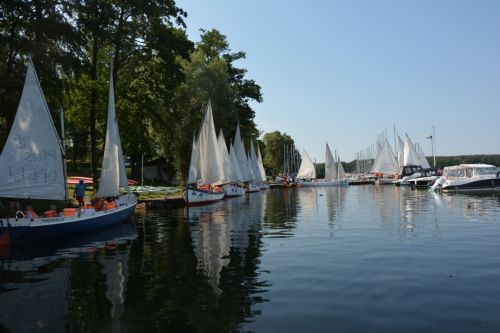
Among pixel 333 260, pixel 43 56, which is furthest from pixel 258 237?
pixel 43 56

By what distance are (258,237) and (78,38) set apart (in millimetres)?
19926

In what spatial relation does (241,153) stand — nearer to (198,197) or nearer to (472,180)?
(198,197)

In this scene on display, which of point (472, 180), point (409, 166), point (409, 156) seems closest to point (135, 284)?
point (472, 180)

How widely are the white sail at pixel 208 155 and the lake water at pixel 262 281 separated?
24.1m

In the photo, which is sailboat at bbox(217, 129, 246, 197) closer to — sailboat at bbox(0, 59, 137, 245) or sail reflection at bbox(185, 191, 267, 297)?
sail reflection at bbox(185, 191, 267, 297)

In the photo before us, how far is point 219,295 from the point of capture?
11.5m

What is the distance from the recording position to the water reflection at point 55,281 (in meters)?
10.1

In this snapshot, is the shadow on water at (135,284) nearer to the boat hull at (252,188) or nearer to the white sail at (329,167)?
the boat hull at (252,188)

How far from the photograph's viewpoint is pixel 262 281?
12953 millimetres

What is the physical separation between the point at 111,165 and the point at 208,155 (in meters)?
20.5

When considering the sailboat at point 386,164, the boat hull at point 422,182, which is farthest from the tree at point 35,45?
the sailboat at point 386,164

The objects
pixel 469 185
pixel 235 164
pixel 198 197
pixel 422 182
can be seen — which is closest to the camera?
pixel 198 197

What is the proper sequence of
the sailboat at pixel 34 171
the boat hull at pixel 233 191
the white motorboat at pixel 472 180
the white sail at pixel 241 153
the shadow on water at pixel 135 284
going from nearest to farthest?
the shadow on water at pixel 135 284 → the sailboat at pixel 34 171 → the white motorboat at pixel 472 180 → the boat hull at pixel 233 191 → the white sail at pixel 241 153

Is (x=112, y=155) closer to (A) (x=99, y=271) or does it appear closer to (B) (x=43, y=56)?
(B) (x=43, y=56)
